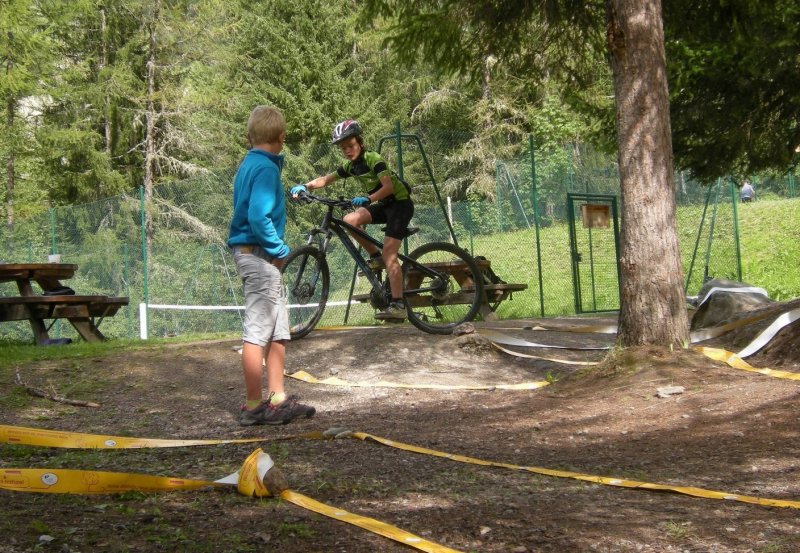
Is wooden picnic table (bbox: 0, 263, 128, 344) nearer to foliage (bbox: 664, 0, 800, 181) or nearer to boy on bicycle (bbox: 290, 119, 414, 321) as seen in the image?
boy on bicycle (bbox: 290, 119, 414, 321)

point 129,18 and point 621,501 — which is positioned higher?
point 129,18

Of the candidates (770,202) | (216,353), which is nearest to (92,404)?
(216,353)

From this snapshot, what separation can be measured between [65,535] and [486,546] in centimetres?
136

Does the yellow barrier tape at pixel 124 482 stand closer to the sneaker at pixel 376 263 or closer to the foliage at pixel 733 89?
the sneaker at pixel 376 263

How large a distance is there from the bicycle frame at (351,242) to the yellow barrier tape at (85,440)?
3983 millimetres

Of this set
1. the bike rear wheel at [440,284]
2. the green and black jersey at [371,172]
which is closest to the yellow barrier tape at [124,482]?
the green and black jersey at [371,172]

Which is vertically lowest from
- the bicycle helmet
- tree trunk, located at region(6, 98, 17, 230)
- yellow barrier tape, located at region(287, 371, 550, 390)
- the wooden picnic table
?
yellow barrier tape, located at region(287, 371, 550, 390)

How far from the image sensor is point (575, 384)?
7.05 m

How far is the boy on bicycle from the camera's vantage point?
8922 mm

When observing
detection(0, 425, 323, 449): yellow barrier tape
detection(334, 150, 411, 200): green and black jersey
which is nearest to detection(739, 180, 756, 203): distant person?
detection(334, 150, 411, 200): green and black jersey

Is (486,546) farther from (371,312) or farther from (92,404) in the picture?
(371,312)

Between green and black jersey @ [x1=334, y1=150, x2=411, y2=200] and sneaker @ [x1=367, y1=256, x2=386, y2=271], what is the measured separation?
28.7 inches

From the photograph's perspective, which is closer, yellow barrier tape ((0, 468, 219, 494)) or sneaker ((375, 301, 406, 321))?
yellow barrier tape ((0, 468, 219, 494))

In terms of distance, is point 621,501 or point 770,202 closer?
point 621,501
